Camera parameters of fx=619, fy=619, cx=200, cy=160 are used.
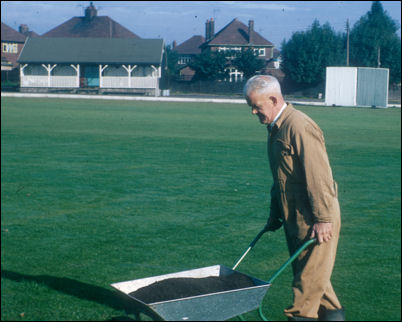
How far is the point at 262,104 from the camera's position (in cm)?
473

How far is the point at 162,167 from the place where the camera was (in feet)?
51.5

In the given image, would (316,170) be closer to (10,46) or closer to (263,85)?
(263,85)

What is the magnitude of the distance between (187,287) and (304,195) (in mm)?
1148

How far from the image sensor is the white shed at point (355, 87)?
179 ft

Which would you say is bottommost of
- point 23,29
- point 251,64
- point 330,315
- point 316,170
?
point 330,315

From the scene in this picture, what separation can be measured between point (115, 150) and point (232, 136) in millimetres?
6563

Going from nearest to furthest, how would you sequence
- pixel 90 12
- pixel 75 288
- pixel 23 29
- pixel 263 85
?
pixel 263 85
pixel 75 288
pixel 90 12
pixel 23 29

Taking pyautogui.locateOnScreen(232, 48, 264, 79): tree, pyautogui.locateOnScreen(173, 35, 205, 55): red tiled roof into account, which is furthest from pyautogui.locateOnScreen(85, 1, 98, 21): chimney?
pyautogui.locateOnScreen(232, 48, 264, 79): tree

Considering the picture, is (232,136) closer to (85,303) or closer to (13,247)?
(13,247)

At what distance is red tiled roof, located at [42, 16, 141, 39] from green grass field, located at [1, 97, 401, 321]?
3196 inches

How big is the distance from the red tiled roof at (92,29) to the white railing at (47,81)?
25660 millimetres

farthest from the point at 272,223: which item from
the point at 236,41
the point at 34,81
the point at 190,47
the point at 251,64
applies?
the point at 190,47

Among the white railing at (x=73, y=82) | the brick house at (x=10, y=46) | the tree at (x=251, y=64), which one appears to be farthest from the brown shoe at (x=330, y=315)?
the brick house at (x=10, y=46)

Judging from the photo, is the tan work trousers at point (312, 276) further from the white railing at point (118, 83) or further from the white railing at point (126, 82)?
the white railing at point (118, 83)
